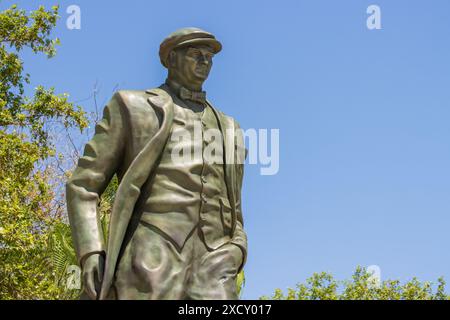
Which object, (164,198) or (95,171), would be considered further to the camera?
(95,171)

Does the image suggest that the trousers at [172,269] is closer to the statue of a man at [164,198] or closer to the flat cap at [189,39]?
the statue of a man at [164,198]

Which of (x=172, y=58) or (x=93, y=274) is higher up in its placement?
(x=172, y=58)

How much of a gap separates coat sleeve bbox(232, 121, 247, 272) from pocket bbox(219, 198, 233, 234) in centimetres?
7

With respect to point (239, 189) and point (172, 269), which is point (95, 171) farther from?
point (239, 189)

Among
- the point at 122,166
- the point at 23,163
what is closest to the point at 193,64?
the point at 122,166

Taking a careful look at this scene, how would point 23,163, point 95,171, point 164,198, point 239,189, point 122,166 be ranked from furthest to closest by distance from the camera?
point 23,163
point 239,189
point 122,166
point 95,171
point 164,198

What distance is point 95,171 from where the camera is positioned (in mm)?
6324

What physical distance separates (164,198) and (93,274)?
0.67 m

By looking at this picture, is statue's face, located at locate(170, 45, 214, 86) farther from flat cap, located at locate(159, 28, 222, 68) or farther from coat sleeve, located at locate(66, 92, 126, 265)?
coat sleeve, located at locate(66, 92, 126, 265)

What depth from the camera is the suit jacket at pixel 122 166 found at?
6109 millimetres

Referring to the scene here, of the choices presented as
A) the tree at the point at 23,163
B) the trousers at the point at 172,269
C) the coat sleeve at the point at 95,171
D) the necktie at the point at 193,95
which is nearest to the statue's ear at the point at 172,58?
the necktie at the point at 193,95

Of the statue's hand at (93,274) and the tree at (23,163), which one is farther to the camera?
the tree at (23,163)
